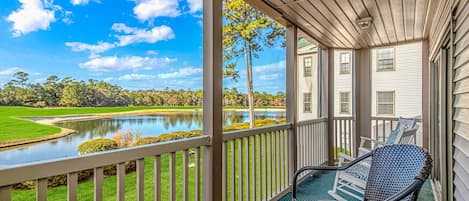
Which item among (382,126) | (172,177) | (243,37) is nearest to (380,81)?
(382,126)

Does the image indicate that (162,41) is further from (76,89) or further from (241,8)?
(241,8)

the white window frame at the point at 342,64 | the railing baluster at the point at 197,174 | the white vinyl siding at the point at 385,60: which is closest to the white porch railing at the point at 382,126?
the white window frame at the point at 342,64

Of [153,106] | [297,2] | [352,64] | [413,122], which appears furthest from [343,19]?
[153,106]

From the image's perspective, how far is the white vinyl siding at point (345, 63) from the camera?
16.9ft

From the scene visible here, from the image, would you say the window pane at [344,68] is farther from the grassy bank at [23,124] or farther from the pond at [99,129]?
the grassy bank at [23,124]

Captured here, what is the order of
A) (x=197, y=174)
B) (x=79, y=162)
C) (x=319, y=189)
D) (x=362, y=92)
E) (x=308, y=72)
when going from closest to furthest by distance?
(x=79, y=162), (x=197, y=174), (x=319, y=189), (x=308, y=72), (x=362, y=92)

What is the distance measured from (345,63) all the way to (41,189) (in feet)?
16.7

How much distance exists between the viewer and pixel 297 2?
262 centimetres

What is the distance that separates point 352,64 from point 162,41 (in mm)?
4267

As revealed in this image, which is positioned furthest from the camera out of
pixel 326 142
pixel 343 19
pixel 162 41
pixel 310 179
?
pixel 326 142

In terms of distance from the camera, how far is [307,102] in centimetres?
480

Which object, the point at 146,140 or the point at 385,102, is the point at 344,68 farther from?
the point at 146,140

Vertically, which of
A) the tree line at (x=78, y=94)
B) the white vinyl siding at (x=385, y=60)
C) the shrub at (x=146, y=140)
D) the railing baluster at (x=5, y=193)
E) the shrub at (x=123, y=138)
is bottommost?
the railing baluster at (x=5, y=193)

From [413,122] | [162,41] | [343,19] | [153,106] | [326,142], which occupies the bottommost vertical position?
[326,142]
